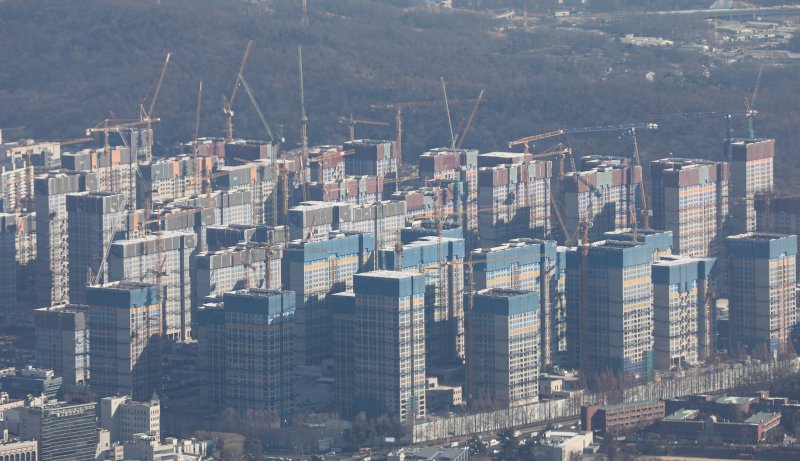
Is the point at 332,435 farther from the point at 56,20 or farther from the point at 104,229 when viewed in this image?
the point at 56,20

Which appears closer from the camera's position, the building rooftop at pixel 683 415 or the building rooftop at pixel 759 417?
the building rooftop at pixel 759 417

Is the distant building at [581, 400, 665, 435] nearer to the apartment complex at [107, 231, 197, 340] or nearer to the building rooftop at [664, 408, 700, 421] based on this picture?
the building rooftop at [664, 408, 700, 421]

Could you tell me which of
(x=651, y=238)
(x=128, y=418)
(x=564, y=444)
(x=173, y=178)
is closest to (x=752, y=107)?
(x=173, y=178)

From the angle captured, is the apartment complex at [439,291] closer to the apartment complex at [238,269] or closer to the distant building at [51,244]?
the apartment complex at [238,269]

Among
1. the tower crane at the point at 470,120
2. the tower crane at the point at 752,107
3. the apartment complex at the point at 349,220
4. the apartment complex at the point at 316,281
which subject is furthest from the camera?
the tower crane at the point at 470,120

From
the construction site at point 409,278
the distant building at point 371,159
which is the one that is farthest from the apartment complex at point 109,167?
the distant building at point 371,159

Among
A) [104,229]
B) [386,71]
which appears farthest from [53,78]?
[104,229]

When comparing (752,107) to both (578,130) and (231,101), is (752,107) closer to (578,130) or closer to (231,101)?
(578,130)
